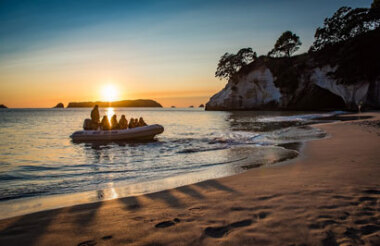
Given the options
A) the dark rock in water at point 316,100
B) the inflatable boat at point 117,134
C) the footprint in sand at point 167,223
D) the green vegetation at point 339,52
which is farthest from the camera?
the dark rock in water at point 316,100

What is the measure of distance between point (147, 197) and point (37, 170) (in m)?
5.05

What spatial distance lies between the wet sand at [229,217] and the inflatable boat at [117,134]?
35.6 ft

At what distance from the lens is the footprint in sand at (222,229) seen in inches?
104

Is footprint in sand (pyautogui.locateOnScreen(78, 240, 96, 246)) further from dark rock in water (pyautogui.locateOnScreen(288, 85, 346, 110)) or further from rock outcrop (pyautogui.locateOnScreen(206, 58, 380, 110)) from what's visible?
dark rock in water (pyautogui.locateOnScreen(288, 85, 346, 110))

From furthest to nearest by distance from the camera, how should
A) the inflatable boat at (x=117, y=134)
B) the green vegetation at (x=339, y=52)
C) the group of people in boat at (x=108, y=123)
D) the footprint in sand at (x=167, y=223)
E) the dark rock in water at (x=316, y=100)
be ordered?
1. the dark rock in water at (x=316, y=100)
2. the green vegetation at (x=339, y=52)
3. the group of people in boat at (x=108, y=123)
4. the inflatable boat at (x=117, y=134)
5. the footprint in sand at (x=167, y=223)

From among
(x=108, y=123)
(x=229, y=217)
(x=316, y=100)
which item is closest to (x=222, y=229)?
(x=229, y=217)

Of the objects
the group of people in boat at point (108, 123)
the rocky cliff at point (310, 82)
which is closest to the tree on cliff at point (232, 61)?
the rocky cliff at point (310, 82)

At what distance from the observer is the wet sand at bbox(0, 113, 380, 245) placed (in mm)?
2551

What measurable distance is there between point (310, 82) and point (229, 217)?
A: 49.0 m

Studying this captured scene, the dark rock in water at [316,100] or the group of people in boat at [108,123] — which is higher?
the dark rock in water at [316,100]

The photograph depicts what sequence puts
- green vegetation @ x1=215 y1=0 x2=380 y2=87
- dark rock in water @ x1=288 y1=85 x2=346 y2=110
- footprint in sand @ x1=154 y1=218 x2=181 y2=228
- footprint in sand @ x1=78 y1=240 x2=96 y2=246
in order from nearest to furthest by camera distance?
footprint in sand @ x1=78 y1=240 x2=96 y2=246 → footprint in sand @ x1=154 y1=218 x2=181 y2=228 → green vegetation @ x1=215 y1=0 x2=380 y2=87 → dark rock in water @ x1=288 y1=85 x2=346 y2=110

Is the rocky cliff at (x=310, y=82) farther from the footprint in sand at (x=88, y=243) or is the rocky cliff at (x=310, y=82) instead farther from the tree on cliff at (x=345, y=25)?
the footprint in sand at (x=88, y=243)

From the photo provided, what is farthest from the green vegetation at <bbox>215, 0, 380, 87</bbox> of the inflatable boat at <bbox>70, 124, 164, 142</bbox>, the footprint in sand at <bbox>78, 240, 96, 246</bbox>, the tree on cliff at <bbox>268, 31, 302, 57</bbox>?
the footprint in sand at <bbox>78, 240, 96, 246</bbox>

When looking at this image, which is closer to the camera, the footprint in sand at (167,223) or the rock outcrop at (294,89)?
the footprint in sand at (167,223)
